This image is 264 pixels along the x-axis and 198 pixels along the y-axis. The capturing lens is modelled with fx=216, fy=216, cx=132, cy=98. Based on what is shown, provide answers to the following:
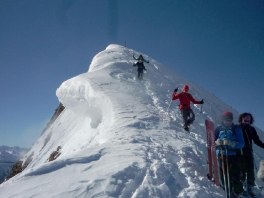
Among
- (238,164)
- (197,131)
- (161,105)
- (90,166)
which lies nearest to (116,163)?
(90,166)

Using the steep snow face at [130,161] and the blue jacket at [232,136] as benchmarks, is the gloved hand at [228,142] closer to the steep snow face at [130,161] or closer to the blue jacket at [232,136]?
the blue jacket at [232,136]

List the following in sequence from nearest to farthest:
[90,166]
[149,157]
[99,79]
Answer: [90,166] < [149,157] < [99,79]

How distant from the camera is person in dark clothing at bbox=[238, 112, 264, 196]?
544 centimetres

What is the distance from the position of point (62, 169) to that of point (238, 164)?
4.31 metres

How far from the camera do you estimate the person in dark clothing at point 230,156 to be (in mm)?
5179

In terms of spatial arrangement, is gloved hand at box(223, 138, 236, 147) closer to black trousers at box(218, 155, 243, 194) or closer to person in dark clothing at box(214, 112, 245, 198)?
person in dark clothing at box(214, 112, 245, 198)

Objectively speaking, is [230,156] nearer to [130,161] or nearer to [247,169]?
[247,169]

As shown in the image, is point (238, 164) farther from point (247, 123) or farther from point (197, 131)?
point (197, 131)

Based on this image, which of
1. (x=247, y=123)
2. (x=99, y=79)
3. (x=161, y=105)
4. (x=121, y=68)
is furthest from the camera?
(x=121, y=68)

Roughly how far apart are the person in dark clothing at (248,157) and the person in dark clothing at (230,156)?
34 cm

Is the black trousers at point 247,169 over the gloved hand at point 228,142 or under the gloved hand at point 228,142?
under

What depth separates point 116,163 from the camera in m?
5.26

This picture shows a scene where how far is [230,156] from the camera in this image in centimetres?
552

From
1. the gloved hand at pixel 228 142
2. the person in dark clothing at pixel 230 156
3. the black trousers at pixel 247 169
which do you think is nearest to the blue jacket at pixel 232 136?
the person in dark clothing at pixel 230 156
